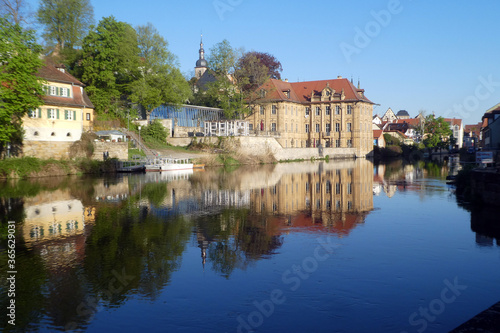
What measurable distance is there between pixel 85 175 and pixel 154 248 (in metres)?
29.6

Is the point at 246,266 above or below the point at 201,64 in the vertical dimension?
below

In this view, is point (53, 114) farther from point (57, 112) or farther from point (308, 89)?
point (308, 89)

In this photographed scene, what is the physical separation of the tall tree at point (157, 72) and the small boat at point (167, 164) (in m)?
11.8

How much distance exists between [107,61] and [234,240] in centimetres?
4451

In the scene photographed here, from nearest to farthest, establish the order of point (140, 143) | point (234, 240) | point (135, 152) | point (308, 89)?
point (234, 240), point (135, 152), point (140, 143), point (308, 89)

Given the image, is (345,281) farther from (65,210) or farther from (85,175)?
(85,175)

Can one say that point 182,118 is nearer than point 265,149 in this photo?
Yes

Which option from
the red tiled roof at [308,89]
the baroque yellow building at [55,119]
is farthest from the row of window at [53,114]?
the red tiled roof at [308,89]

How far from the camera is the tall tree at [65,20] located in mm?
58844

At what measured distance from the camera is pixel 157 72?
2286 inches

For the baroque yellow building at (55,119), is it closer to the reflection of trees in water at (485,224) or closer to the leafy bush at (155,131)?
the leafy bush at (155,131)

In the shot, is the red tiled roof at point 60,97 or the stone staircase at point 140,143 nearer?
the red tiled roof at point 60,97

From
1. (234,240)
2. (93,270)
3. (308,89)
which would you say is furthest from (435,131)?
(93,270)

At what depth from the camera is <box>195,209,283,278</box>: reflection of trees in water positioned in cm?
1221
